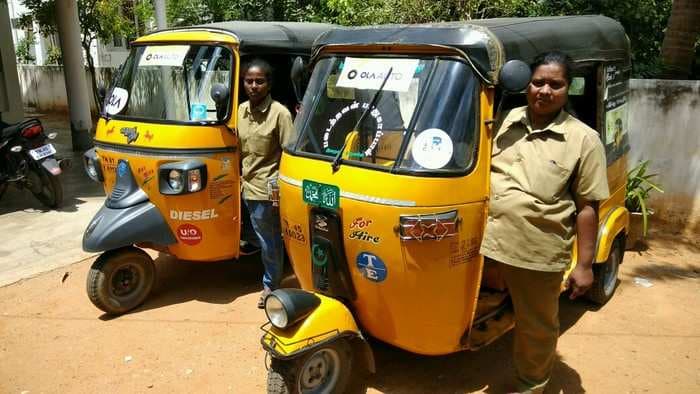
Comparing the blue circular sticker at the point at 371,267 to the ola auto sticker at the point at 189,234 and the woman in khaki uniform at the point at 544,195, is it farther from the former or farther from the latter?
the ola auto sticker at the point at 189,234

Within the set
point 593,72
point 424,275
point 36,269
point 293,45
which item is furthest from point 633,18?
point 36,269

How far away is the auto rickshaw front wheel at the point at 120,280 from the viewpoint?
4391mm

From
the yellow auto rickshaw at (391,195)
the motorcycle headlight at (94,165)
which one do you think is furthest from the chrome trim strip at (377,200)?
the motorcycle headlight at (94,165)

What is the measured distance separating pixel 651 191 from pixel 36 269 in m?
6.31

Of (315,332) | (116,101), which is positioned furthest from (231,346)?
(116,101)

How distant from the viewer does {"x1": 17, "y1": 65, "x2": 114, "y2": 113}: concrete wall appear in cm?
1545

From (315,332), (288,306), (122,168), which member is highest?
(122,168)

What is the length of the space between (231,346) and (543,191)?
2410mm

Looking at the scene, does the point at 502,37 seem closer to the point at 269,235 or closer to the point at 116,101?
the point at 269,235

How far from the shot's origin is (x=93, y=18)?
1208 centimetres

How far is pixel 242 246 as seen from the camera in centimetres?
490

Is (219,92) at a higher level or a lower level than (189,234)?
higher

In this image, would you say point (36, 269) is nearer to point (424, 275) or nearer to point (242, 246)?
point (242, 246)

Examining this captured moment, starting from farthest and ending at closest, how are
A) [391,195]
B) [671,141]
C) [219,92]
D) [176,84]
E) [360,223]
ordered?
[671,141] < [176,84] < [219,92] < [360,223] < [391,195]
